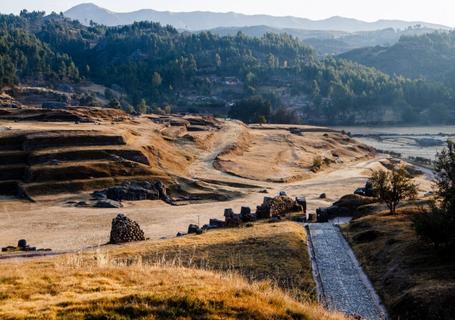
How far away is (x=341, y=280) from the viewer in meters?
27.4

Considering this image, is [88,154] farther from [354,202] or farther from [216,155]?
[354,202]

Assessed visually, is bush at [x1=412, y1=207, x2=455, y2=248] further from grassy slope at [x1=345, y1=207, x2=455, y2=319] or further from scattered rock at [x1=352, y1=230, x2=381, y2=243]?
scattered rock at [x1=352, y1=230, x2=381, y2=243]

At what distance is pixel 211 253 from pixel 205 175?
174 ft

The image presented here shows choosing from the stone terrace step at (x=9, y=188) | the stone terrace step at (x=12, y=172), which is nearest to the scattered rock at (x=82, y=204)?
the stone terrace step at (x=9, y=188)

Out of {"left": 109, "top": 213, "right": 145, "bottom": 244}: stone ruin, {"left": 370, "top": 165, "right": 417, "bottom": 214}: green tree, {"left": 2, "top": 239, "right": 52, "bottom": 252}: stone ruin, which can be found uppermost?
{"left": 370, "top": 165, "right": 417, "bottom": 214}: green tree

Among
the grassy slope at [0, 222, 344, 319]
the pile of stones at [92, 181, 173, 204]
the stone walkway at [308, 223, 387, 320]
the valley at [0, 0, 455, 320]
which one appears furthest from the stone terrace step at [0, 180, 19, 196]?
the grassy slope at [0, 222, 344, 319]

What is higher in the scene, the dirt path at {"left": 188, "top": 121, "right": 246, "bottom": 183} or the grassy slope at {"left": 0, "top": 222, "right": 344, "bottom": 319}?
the grassy slope at {"left": 0, "top": 222, "right": 344, "bottom": 319}

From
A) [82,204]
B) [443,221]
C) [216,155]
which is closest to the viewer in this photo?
[443,221]

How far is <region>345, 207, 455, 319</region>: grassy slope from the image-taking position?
2052 centimetres

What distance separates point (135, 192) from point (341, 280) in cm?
4539

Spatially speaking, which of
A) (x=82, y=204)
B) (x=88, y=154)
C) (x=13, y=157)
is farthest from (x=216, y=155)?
(x=82, y=204)

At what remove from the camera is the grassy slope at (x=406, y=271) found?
20516 millimetres

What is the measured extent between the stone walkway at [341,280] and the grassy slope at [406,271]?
0.57m

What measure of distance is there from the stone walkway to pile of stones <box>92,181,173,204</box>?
3402 cm
